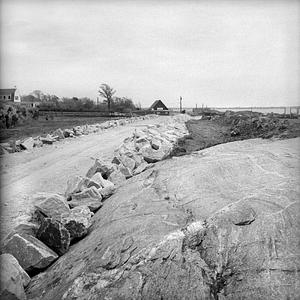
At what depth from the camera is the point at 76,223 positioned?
445 centimetres

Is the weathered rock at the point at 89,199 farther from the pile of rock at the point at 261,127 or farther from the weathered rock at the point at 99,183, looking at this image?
the pile of rock at the point at 261,127

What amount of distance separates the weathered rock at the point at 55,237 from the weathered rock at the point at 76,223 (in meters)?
0.22

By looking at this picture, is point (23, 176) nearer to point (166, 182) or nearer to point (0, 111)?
point (166, 182)

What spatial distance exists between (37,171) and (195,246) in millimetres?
7056

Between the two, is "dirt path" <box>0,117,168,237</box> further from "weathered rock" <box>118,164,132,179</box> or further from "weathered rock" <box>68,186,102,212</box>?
"weathered rock" <box>118,164,132,179</box>

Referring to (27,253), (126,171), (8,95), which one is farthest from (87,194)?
(8,95)

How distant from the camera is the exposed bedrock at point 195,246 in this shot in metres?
2.80

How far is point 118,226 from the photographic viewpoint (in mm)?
4113

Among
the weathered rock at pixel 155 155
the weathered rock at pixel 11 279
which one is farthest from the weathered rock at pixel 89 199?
the weathered rock at pixel 155 155

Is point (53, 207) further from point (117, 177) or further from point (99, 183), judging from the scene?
point (117, 177)

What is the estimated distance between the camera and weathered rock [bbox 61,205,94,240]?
4414mm

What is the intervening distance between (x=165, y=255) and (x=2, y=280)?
5.32 ft

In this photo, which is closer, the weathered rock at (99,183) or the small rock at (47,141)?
the weathered rock at (99,183)

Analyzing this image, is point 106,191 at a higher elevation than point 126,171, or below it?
below
